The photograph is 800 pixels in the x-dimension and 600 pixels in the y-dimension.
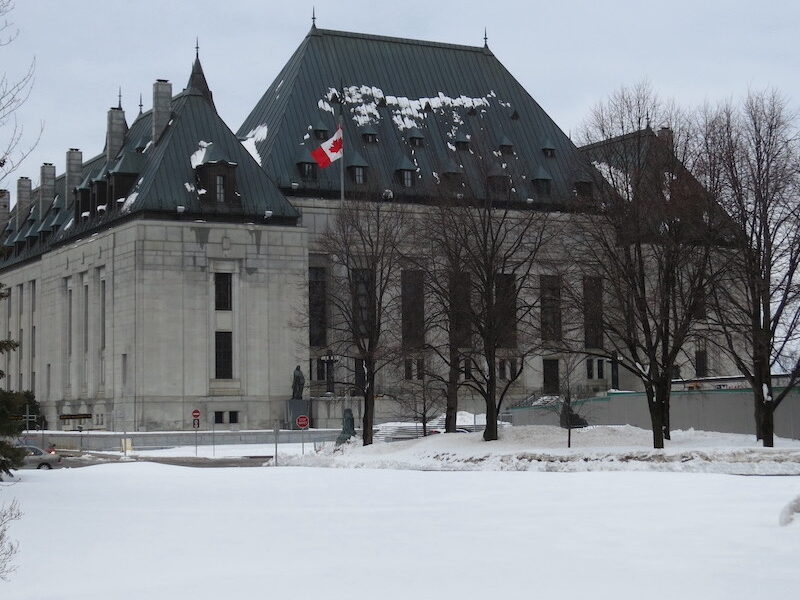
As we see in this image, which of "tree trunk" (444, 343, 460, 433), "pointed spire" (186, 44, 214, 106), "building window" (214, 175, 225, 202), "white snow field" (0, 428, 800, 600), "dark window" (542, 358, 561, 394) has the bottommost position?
"white snow field" (0, 428, 800, 600)

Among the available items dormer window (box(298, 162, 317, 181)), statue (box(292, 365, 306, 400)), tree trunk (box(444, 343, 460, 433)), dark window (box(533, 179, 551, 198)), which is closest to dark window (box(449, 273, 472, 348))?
tree trunk (box(444, 343, 460, 433))

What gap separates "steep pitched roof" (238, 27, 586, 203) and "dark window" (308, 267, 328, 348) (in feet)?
19.3

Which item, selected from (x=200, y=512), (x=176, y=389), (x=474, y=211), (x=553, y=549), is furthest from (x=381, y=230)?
(x=553, y=549)

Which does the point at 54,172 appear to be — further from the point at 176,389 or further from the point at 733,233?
the point at 733,233

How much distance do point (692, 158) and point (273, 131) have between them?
51.7 m

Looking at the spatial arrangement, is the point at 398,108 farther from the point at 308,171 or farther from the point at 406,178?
the point at 308,171

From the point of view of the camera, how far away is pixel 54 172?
116m

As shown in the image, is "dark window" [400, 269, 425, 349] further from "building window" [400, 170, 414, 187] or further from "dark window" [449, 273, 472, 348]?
"building window" [400, 170, 414, 187]

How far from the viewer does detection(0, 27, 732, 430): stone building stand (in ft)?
287

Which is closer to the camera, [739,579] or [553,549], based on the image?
[739,579]

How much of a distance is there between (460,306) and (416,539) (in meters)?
30.4

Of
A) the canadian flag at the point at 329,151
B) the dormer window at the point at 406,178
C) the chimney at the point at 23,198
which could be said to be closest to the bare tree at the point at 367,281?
the canadian flag at the point at 329,151

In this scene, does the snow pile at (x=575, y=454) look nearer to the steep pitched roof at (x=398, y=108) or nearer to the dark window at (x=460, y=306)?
the dark window at (x=460, y=306)

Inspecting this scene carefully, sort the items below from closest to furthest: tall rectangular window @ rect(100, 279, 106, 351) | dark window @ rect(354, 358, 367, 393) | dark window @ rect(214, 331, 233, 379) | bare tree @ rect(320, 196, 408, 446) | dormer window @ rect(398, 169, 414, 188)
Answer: bare tree @ rect(320, 196, 408, 446)
dark window @ rect(354, 358, 367, 393)
dark window @ rect(214, 331, 233, 379)
tall rectangular window @ rect(100, 279, 106, 351)
dormer window @ rect(398, 169, 414, 188)
